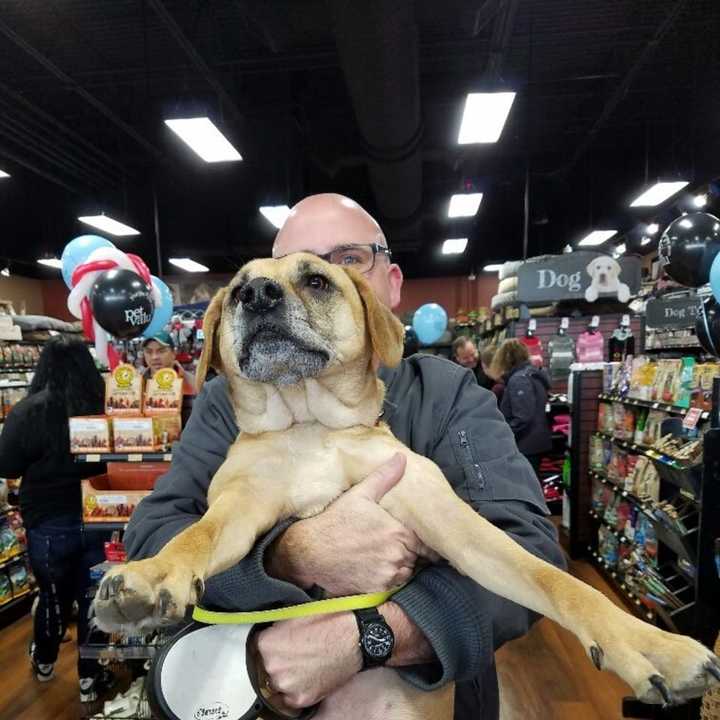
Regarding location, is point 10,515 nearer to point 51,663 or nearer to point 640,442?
point 51,663

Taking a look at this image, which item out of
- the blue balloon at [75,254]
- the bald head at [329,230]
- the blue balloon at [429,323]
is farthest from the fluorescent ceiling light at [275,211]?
the bald head at [329,230]

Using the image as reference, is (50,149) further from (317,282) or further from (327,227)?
(317,282)

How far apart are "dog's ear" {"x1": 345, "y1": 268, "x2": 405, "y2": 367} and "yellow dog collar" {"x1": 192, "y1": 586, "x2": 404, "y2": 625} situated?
57cm

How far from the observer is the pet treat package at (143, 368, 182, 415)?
3113 mm

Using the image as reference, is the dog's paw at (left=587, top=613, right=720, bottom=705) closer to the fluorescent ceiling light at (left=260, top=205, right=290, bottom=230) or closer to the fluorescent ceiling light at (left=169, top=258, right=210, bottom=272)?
the fluorescent ceiling light at (left=260, top=205, right=290, bottom=230)

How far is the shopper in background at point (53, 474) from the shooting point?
11.7 ft

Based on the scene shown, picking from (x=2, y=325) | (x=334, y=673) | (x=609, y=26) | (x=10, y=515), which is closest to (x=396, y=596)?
(x=334, y=673)

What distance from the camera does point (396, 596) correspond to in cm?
121

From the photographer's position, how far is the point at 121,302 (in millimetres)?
3396

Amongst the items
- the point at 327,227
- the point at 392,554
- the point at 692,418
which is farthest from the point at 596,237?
the point at 392,554

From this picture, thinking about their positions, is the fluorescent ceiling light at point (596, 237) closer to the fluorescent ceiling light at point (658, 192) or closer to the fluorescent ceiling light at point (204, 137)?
the fluorescent ceiling light at point (658, 192)

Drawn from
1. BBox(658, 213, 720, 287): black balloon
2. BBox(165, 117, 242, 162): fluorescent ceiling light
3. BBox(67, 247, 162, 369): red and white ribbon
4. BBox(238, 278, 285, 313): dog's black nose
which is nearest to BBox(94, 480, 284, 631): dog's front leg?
BBox(238, 278, 285, 313): dog's black nose

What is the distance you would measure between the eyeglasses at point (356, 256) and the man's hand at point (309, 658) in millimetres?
1050

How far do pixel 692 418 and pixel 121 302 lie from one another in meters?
3.55
